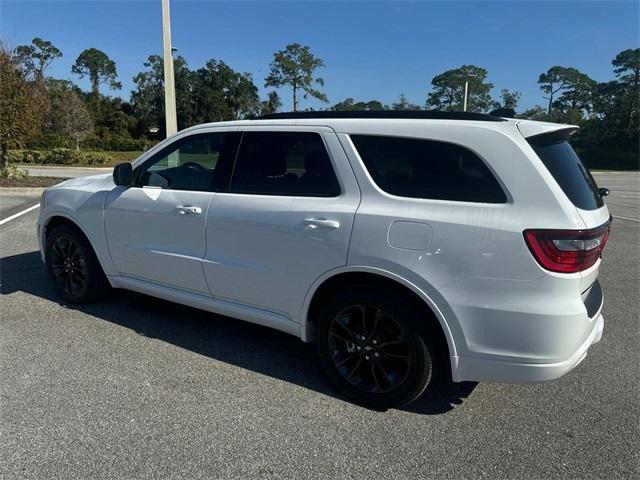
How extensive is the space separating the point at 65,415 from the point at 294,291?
1.51 m

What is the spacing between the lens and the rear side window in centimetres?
268

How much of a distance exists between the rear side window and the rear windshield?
324mm

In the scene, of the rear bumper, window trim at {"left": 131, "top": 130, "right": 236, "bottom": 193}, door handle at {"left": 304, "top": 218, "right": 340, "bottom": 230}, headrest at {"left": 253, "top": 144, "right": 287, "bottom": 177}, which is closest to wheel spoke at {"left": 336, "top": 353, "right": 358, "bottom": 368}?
the rear bumper

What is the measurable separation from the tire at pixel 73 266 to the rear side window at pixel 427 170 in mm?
2792

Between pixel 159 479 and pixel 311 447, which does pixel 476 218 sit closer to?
pixel 311 447

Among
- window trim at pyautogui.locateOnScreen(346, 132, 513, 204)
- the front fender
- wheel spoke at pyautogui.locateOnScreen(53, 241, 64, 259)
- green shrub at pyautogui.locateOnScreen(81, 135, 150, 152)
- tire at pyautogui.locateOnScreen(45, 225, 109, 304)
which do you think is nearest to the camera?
window trim at pyautogui.locateOnScreen(346, 132, 513, 204)

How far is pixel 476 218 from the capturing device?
2.60m

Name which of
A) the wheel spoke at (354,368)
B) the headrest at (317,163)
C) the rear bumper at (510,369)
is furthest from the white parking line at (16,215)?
the rear bumper at (510,369)

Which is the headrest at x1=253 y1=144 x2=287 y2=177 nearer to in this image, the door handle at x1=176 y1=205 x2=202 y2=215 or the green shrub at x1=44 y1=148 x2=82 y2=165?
the door handle at x1=176 y1=205 x2=202 y2=215

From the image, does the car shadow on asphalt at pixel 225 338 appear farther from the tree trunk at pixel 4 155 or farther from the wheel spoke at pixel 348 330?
the tree trunk at pixel 4 155

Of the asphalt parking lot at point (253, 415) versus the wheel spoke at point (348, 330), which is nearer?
the asphalt parking lot at point (253, 415)

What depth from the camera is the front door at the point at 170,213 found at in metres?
3.69

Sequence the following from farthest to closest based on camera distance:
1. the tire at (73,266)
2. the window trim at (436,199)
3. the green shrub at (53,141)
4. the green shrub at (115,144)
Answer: the green shrub at (115,144) < the green shrub at (53,141) < the tire at (73,266) < the window trim at (436,199)

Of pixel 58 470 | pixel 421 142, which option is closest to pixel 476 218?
pixel 421 142
